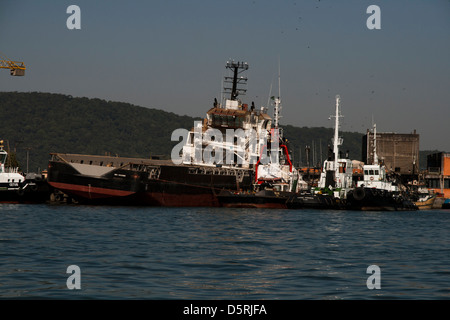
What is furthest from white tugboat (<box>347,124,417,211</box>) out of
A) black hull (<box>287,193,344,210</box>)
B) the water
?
the water

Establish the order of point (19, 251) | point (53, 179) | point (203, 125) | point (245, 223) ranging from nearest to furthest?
1. point (19, 251)
2. point (245, 223)
3. point (53, 179)
4. point (203, 125)

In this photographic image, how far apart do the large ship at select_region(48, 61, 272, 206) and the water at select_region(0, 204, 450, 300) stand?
77.3 feet

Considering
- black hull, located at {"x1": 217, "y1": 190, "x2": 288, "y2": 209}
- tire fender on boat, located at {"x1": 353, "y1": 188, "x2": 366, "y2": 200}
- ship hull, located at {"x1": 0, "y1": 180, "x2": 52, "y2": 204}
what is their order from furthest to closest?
ship hull, located at {"x1": 0, "y1": 180, "x2": 52, "y2": 204} → tire fender on boat, located at {"x1": 353, "y1": 188, "x2": 366, "y2": 200} → black hull, located at {"x1": 217, "y1": 190, "x2": 288, "y2": 209}

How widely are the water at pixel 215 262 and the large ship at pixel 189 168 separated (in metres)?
23.6

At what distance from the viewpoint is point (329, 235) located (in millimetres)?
35719

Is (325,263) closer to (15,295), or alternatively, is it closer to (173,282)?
(173,282)

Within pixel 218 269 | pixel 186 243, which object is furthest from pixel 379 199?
pixel 218 269

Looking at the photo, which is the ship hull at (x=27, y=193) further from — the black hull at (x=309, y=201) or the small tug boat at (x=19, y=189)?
the black hull at (x=309, y=201)

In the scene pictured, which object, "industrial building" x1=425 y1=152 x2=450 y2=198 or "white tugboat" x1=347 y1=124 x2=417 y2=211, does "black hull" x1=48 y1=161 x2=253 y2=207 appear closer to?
"white tugboat" x1=347 y1=124 x2=417 y2=211

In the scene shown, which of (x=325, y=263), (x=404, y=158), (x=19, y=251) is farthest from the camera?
(x=404, y=158)

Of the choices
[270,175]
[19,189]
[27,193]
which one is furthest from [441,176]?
[19,189]

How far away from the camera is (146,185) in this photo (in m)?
64.5

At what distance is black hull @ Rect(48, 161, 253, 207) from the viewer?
205 feet

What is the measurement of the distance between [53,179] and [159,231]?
30669mm
